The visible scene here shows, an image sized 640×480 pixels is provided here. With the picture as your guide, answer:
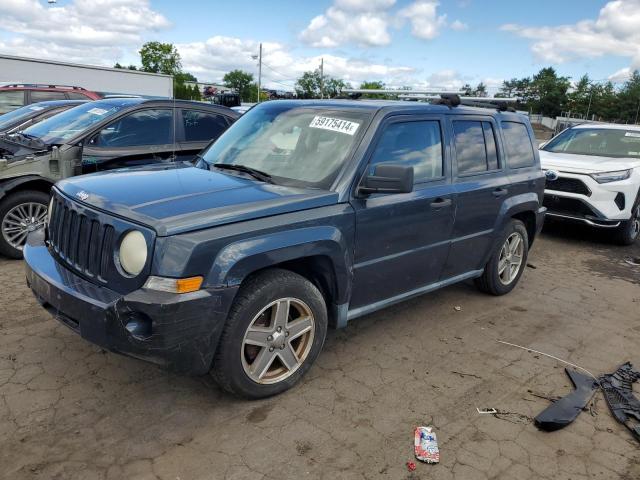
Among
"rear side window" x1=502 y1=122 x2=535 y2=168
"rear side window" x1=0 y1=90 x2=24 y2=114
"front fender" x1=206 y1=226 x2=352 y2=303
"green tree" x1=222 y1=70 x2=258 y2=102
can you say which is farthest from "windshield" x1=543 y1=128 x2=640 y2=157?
"green tree" x1=222 y1=70 x2=258 y2=102

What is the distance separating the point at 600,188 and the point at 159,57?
230 ft

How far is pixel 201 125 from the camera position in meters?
6.73

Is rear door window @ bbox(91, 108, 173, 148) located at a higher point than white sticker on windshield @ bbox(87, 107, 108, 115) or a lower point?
lower

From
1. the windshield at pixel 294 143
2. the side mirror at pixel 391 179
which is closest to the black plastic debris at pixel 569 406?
the side mirror at pixel 391 179

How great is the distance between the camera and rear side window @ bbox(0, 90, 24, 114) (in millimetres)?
10555

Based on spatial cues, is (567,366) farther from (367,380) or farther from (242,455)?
(242,455)

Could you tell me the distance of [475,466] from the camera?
281cm

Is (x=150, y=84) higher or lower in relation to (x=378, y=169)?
higher

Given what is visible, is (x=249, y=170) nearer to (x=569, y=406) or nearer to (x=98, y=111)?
(x=569, y=406)

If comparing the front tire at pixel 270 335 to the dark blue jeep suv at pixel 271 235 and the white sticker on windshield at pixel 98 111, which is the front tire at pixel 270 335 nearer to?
the dark blue jeep suv at pixel 271 235

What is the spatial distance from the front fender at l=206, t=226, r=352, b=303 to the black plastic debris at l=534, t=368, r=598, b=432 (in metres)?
1.47

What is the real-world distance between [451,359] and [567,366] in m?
0.89

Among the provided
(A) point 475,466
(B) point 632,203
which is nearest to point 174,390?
(A) point 475,466

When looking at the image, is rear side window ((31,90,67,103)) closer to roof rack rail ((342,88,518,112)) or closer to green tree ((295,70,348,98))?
green tree ((295,70,348,98))
